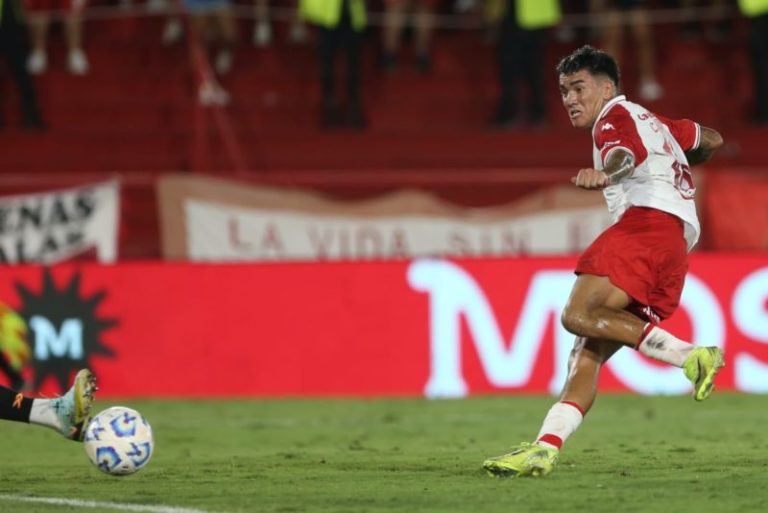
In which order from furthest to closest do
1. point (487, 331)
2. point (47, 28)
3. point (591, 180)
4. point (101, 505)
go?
point (47, 28)
point (487, 331)
point (591, 180)
point (101, 505)

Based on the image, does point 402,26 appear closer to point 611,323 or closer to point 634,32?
point 634,32

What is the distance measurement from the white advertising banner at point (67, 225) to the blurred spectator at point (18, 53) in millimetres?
3261

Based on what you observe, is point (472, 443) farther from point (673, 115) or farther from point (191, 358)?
point (673, 115)

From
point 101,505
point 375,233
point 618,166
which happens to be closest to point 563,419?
point 618,166

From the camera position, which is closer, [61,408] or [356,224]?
[61,408]

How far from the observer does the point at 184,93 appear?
19031 millimetres

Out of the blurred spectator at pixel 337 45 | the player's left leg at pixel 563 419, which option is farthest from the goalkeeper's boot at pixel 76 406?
the blurred spectator at pixel 337 45

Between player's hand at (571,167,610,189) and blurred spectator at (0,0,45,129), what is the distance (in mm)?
11808

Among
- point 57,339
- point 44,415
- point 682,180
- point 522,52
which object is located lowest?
point 44,415

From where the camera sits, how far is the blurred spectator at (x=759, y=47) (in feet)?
60.5

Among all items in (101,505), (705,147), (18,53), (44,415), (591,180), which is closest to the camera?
(101,505)

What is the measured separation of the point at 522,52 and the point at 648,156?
10.6 m

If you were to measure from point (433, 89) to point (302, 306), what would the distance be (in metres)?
6.03

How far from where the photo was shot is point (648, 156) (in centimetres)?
798
